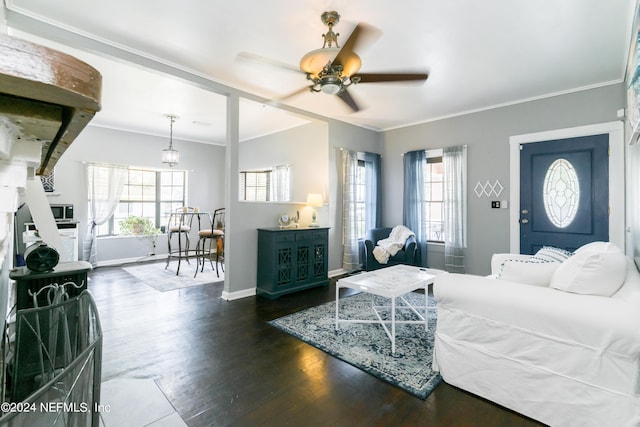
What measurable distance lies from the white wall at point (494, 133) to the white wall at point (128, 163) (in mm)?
4741

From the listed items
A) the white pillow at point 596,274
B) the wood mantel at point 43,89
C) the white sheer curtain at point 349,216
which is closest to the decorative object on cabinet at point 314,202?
the white sheer curtain at point 349,216

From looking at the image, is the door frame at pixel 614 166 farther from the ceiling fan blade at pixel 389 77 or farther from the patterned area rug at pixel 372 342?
the ceiling fan blade at pixel 389 77

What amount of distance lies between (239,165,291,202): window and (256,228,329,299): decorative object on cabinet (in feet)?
5.63

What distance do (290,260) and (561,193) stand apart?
3.62 metres

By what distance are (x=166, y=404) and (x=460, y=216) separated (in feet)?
14.3

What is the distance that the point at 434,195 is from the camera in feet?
16.9

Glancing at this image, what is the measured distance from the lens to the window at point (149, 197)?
20.3ft

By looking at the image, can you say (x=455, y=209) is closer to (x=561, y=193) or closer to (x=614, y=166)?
(x=561, y=193)

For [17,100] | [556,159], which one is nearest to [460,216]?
[556,159]

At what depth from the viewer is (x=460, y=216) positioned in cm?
468

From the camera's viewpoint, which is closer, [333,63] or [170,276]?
[333,63]

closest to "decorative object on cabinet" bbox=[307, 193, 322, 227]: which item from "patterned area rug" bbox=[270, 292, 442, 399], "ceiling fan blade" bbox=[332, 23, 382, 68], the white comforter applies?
"patterned area rug" bbox=[270, 292, 442, 399]

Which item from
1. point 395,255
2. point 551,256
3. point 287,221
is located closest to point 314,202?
point 287,221

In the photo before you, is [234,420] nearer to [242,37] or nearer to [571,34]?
[242,37]
